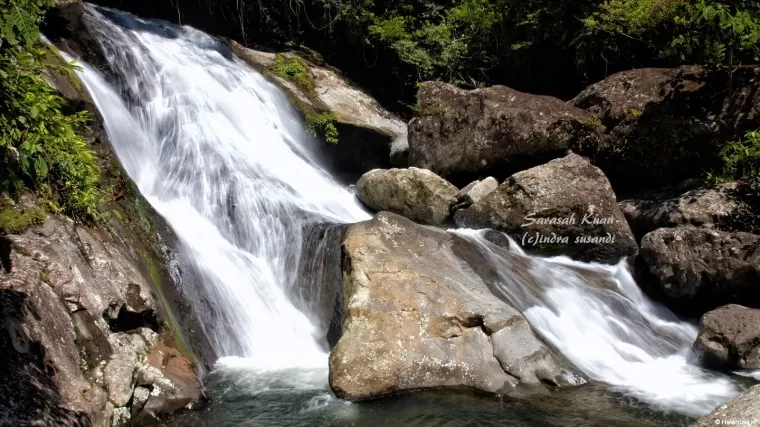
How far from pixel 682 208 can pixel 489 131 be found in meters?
4.21

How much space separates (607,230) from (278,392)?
23.4 ft

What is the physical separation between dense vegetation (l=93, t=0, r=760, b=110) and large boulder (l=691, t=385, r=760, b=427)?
12411 millimetres

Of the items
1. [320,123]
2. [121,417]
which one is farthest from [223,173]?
[121,417]

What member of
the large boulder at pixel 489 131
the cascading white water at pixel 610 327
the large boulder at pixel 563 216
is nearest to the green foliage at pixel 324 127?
the large boulder at pixel 489 131

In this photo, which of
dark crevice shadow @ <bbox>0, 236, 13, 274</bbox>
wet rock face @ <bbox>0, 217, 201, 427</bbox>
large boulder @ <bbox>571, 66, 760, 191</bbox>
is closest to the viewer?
wet rock face @ <bbox>0, 217, 201, 427</bbox>

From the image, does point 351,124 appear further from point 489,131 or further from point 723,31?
point 723,31

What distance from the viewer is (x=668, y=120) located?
1214 cm

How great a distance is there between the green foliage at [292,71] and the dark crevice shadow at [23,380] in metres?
12.5

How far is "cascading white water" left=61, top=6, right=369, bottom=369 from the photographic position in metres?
8.39

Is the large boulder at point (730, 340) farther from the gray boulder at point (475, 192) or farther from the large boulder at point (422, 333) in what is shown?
the gray boulder at point (475, 192)

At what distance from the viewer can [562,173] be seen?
37.2ft

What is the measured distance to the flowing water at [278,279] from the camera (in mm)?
6289

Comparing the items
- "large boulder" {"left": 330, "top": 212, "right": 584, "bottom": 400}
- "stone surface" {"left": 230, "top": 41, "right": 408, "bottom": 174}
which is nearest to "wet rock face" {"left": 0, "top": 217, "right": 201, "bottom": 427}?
"large boulder" {"left": 330, "top": 212, "right": 584, "bottom": 400}

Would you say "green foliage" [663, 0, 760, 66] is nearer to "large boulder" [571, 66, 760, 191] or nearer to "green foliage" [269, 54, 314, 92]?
"large boulder" [571, 66, 760, 191]
